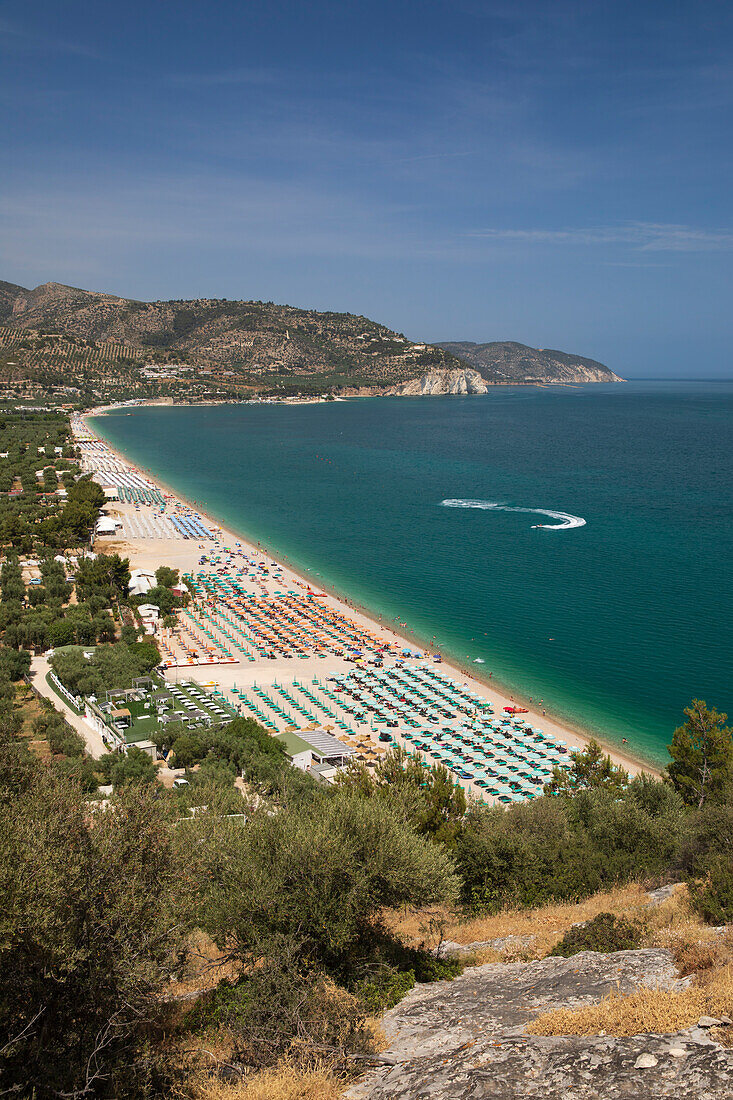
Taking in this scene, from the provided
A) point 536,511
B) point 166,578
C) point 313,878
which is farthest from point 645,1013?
point 536,511

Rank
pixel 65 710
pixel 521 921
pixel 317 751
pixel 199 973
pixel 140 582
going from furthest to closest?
pixel 140 582 < pixel 65 710 < pixel 317 751 < pixel 521 921 < pixel 199 973

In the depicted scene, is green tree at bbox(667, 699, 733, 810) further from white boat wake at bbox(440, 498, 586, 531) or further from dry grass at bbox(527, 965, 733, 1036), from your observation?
white boat wake at bbox(440, 498, 586, 531)

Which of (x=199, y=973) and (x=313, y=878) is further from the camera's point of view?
(x=199, y=973)

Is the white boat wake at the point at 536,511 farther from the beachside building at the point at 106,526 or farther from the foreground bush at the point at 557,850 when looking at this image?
the foreground bush at the point at 557,850

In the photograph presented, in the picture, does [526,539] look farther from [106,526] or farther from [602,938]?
[602,938]

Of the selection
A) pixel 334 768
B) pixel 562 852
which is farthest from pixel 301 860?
pixel 334 768

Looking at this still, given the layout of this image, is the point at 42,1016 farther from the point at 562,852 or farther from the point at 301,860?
the point at 562,852

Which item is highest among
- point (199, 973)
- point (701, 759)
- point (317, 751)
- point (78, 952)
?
point (78, 952)
